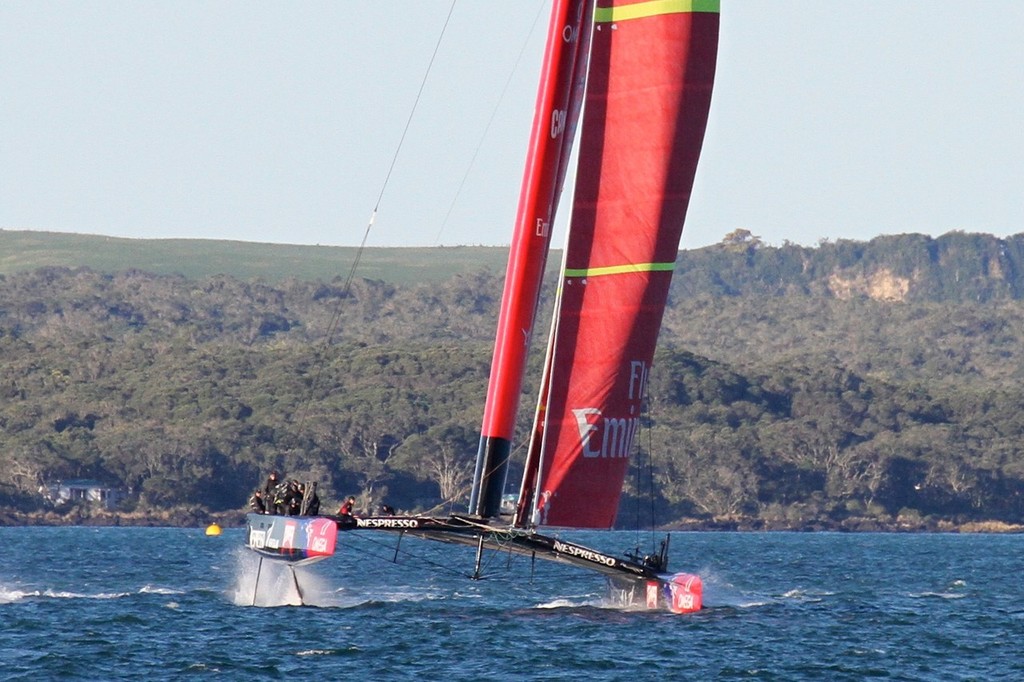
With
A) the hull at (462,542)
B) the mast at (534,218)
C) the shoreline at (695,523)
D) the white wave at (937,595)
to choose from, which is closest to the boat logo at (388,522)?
the hull at (462,542)

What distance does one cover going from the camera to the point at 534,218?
2783 centimetres

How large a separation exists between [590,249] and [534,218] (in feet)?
2.88

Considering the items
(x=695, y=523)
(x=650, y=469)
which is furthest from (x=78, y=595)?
(x=695, y=523)

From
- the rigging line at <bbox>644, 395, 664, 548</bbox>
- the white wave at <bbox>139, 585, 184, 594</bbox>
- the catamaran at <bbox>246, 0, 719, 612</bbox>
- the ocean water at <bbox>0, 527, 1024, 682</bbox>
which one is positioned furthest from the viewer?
the white wave at <bbox>139, 585, 184, 594</bbox>

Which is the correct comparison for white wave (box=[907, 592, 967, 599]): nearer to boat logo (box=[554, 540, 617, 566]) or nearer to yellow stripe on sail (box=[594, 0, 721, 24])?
boat logo (box=[554, 540, 617, 566])

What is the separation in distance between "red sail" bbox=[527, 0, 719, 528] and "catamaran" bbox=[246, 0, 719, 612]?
2 centimetres

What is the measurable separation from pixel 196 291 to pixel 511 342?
16617 cm

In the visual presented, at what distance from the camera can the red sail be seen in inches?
1094

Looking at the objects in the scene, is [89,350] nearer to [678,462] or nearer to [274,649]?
[678,462]

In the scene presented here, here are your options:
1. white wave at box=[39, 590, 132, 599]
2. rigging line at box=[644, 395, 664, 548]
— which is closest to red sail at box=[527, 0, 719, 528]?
rigging line at box=[644, 395, 664, 548]

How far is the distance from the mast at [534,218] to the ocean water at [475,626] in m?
2.74

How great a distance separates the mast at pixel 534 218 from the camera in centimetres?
2781

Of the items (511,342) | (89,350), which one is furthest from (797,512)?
(511,342)

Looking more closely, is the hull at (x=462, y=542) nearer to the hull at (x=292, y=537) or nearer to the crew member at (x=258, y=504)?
the hull at (x=292, y=537)
